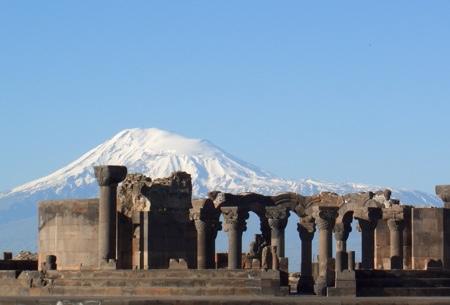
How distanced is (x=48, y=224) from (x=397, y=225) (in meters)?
13.3

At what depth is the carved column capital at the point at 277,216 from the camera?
6225cm

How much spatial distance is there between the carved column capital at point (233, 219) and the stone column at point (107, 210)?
4874mm

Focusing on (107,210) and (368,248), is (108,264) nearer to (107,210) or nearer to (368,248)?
(107,210)

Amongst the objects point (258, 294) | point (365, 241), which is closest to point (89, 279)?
point (258, 294)

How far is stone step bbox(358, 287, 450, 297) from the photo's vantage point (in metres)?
50.9

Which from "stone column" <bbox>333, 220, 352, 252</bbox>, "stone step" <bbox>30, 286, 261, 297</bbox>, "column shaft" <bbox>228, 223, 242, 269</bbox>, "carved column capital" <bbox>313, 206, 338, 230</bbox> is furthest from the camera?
"stone column" <bbox>333, 220, 352, 252</bbox>

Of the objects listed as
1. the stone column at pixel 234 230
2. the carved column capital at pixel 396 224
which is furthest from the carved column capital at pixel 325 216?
the stone column at pixel 234 230

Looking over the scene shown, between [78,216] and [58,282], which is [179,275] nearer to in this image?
[58,282]

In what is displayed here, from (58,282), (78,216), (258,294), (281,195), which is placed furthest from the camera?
(281,195)

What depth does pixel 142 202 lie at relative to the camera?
6259 centimetres

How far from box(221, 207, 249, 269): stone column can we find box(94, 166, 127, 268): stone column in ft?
16.2

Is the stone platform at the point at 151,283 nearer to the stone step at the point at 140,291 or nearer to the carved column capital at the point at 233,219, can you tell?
the stone step at the point at 140,291

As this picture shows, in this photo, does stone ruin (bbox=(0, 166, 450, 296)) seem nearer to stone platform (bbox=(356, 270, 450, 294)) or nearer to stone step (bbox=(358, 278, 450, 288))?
stone platform (bbox=(356, 270, 450, 294))

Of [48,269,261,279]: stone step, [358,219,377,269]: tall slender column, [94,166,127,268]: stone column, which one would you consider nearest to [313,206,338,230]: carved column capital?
[358,219,377,269]: tall slender column
